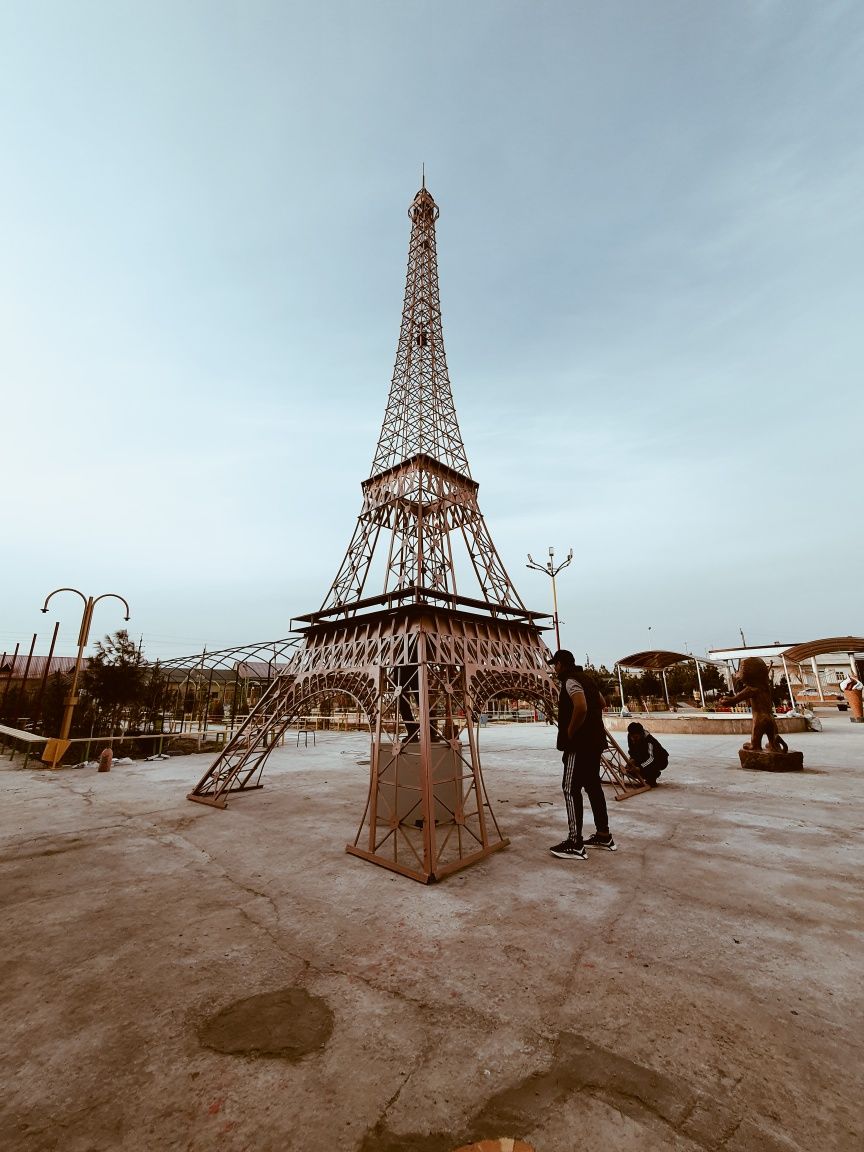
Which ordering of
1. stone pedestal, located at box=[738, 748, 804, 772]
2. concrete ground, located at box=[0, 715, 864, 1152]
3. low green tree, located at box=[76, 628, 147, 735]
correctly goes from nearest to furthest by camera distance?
concrete ground, located at box=[0, 715, 864, 1152]
stone pedestal, located at box=[738, 748, 804, 772]
low green tree, located at box=[76, 628, 147, 735]

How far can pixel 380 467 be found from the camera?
618 inches

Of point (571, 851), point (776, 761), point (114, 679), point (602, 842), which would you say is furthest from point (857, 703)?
point (114, 679)

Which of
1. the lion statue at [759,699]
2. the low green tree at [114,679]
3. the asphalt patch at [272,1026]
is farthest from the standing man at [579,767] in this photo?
the low green tree at [114,679]

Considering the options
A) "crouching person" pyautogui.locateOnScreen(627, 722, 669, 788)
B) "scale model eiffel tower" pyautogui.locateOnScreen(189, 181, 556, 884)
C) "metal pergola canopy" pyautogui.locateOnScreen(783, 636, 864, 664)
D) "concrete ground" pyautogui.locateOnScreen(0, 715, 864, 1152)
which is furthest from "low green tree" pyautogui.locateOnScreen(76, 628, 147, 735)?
"metal pergola canopy" pyautogui.locateOnScreen(783, 636, 864, 664)

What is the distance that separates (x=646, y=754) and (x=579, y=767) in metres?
6.66

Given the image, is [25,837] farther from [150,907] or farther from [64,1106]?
[64,1106]

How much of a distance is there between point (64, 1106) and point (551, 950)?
335cm

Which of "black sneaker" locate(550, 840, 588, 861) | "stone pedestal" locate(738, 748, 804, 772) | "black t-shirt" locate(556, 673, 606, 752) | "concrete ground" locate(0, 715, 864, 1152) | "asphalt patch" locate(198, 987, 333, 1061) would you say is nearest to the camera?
"concrete ground" locate(0, 715, 864, 1152)

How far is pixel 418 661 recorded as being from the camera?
7.82 metres

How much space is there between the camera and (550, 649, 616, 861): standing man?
6.08m

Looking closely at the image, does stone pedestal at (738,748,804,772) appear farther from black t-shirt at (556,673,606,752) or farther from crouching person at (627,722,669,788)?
black t-shirt at (556,673,606,752)

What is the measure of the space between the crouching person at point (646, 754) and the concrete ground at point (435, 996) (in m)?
4.27

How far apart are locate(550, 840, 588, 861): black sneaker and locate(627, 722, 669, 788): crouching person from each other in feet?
19.8

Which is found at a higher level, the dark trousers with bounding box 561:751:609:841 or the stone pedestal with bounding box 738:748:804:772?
the dark trousers with bounding box 561:751:609:841
